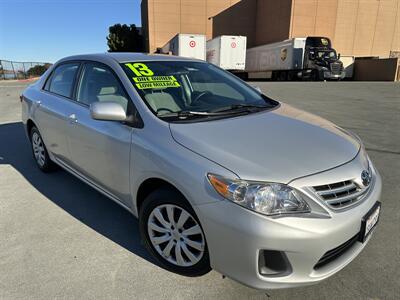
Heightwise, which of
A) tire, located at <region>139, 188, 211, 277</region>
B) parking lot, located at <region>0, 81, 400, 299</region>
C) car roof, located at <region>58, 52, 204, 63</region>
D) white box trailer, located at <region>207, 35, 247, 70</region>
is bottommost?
parking lot, located at <region>0, 81, 400, 299</region>

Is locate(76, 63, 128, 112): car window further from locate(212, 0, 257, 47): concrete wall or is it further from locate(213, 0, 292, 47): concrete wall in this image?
locate(212, 0, 257, 47): concrete wall

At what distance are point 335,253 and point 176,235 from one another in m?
1.10

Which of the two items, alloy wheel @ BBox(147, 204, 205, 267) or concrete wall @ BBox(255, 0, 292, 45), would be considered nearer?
alloy wheel @ BBox(147, 204, 205, 267)

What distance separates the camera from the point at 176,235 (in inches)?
94.1

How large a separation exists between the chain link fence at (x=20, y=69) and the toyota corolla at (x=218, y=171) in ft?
113

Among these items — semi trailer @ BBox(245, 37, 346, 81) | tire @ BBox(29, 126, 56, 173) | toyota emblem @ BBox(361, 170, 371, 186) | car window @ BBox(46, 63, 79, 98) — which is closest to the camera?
toyota emblem @ BBox(361, 170, 371, 186)

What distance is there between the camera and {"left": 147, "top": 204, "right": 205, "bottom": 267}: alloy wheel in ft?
7.38

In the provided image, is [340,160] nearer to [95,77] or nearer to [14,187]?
[95,77]

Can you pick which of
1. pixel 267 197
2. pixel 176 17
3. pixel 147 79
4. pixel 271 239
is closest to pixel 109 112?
pixel 147 79

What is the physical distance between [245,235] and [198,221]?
0.39 m

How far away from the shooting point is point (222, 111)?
2.82m

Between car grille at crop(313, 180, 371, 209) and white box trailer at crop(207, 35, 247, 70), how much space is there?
94.8 ft

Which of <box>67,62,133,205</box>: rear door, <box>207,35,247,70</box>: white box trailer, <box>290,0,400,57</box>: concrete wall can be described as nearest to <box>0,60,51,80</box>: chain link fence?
<box>207,35,247,70</box>: white box trailer

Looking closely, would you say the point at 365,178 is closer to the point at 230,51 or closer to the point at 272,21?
the point at 230,51
